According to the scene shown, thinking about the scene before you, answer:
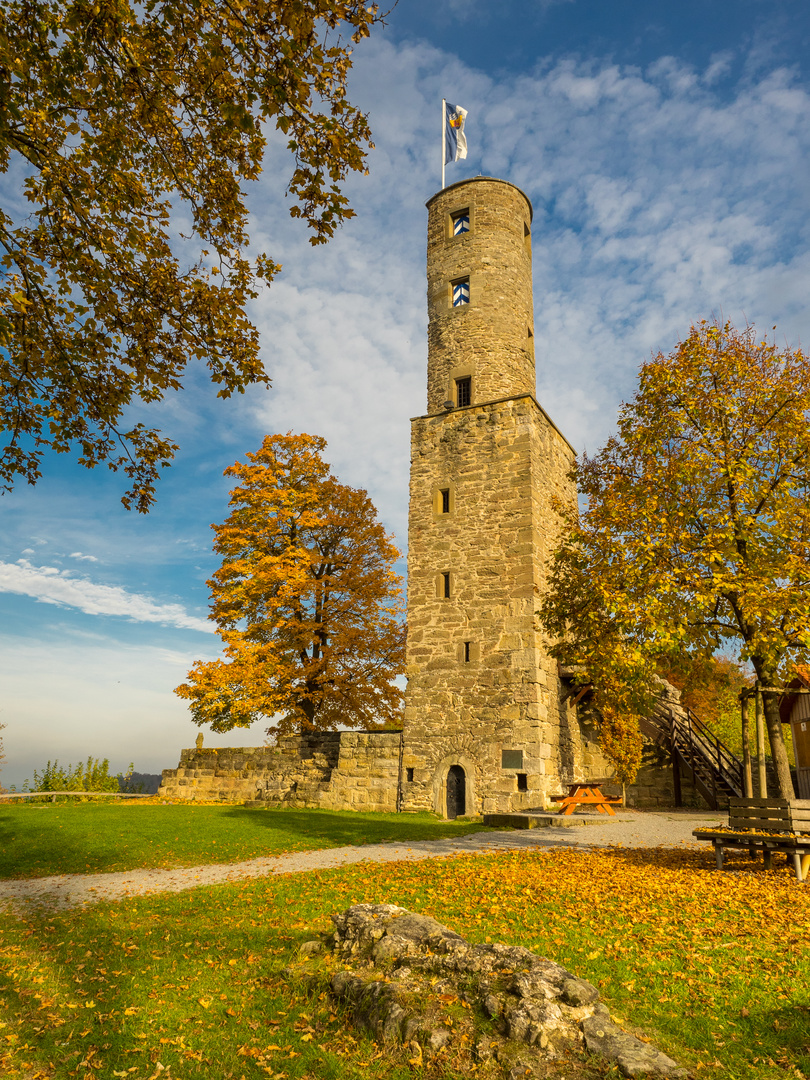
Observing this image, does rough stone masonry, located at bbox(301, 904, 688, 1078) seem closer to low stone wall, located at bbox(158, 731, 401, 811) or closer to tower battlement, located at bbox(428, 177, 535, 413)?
low stone wall, located at bbox(158, 731, 401, 811)

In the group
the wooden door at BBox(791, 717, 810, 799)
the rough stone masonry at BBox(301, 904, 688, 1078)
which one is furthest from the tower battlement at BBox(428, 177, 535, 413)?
the rough stone masonry at BBox(301, 904, 688, 1078)

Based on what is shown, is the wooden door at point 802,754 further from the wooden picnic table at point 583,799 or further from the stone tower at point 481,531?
the stone tower at point 481,531

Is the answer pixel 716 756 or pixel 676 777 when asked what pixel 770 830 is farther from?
pixel 676 777

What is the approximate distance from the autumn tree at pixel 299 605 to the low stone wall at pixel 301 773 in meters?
1.34

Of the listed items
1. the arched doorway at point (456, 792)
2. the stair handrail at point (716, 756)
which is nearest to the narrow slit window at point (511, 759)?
the arched doorway at point (456, 792)

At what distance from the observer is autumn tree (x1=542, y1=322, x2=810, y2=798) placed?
32.5ft

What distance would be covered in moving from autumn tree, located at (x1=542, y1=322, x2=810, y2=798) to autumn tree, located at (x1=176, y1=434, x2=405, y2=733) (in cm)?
1218

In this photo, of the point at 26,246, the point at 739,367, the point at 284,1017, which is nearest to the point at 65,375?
the point at 26,246

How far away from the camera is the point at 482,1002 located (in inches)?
156

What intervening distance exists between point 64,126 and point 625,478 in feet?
32.1

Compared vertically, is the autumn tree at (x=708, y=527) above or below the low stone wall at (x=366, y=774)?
above

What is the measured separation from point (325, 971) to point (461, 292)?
20788mm

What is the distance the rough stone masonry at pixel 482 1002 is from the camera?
11.6 feet

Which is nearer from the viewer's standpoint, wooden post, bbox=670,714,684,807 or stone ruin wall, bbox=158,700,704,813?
stone ruin wall, bbox=158,700,704,813
